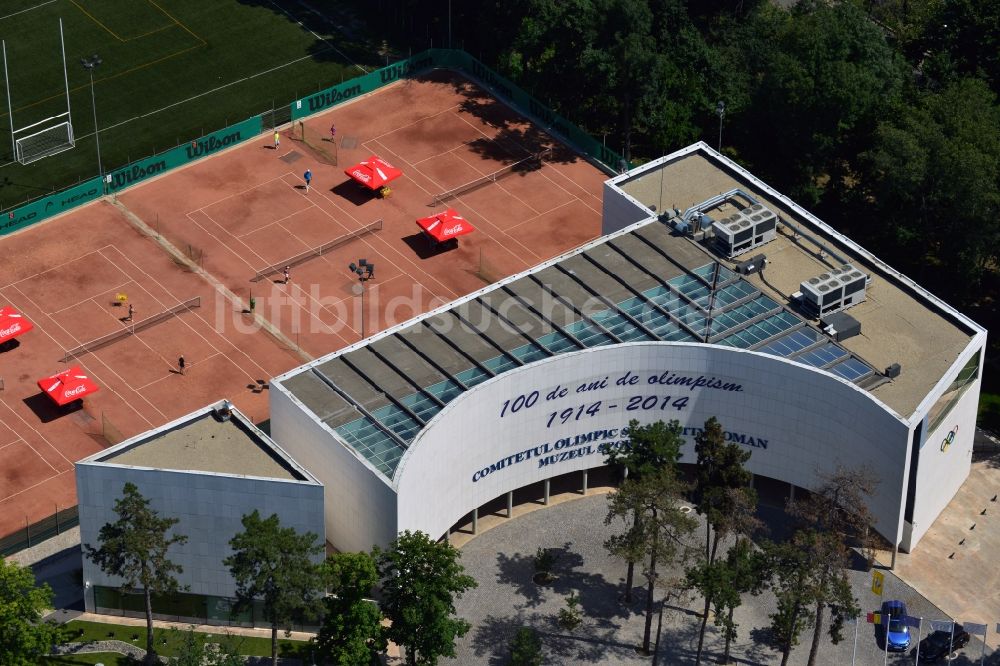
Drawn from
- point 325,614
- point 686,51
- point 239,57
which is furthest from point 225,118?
point 325,614

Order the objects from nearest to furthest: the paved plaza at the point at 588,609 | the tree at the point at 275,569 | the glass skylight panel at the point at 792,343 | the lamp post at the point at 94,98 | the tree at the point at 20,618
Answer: the tree at the point at 275,569
the tree at the point at 20,618
the paved plaza at the point at 588,609
the glass skylight panel at the point at 792,343
the lamp post at the point at 94,98

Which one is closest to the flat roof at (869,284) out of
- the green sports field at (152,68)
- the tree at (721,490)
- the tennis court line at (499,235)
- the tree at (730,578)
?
the tree at (721,490)

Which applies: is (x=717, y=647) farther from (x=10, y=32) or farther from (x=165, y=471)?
(x=10, y=32)

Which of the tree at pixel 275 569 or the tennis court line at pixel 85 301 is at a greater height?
the tennis court line at pixel 85 301

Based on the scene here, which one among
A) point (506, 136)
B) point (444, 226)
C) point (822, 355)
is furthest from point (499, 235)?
point (822, 355)

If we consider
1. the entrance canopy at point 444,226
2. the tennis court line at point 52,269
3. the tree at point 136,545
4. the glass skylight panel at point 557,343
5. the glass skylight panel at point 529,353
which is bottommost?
the tree at point 136,545

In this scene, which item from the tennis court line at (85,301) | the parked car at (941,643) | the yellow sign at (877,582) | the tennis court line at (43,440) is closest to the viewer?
the parked car at (941,643)

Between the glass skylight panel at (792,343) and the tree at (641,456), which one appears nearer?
the tree at (641,456)

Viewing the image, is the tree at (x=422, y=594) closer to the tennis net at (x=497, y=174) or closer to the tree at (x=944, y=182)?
the tennis net at (x=497, y=174)

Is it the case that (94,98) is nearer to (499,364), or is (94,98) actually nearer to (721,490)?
(499,364)
